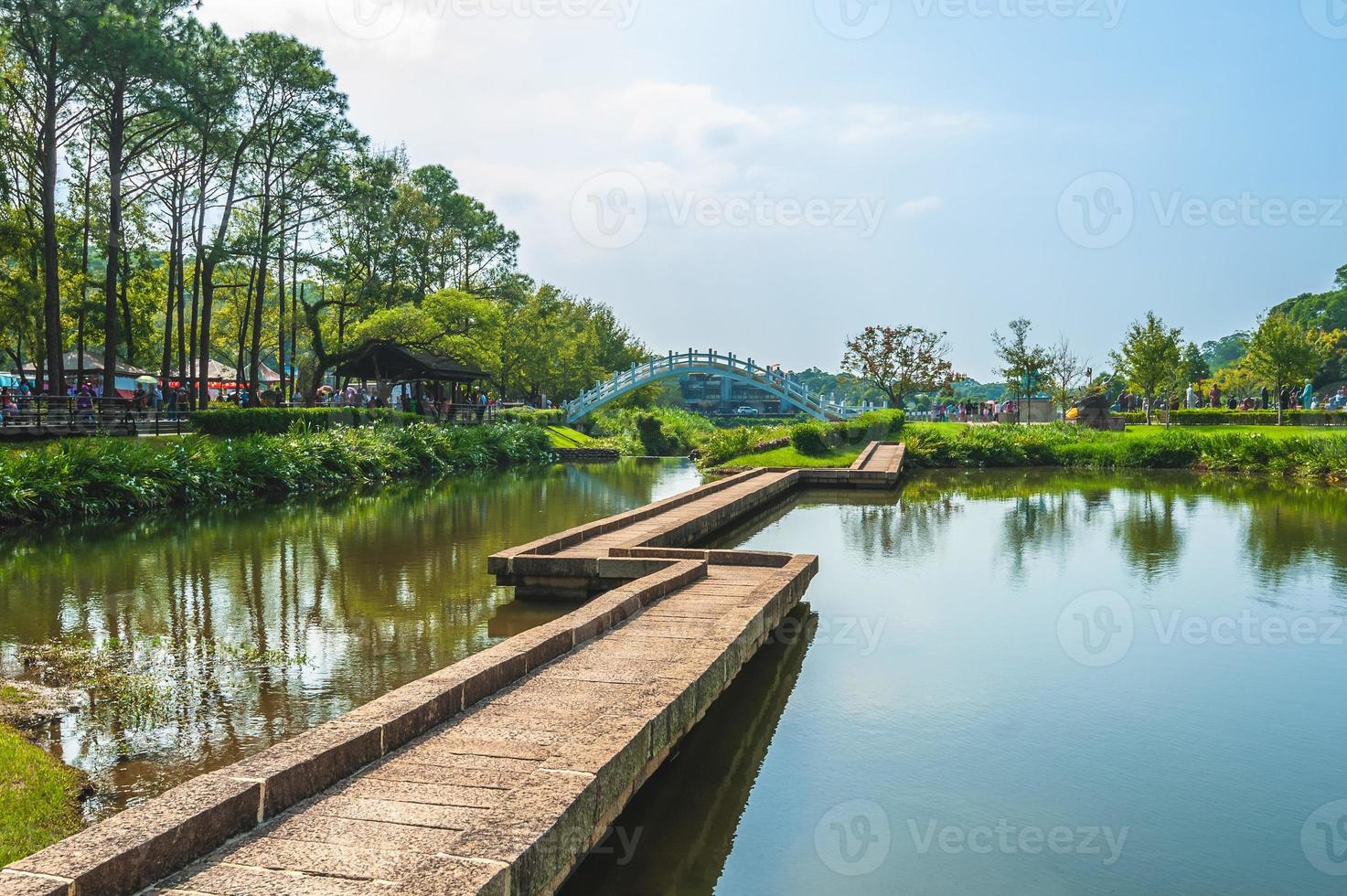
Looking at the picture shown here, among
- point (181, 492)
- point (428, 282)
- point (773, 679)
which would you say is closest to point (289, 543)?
point (181, 492)

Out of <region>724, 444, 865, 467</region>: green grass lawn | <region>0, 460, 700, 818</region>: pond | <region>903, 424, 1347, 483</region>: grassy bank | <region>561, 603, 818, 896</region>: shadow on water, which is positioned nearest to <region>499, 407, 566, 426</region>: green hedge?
<region>724, 444, 865, 467</region>: green grass lawn

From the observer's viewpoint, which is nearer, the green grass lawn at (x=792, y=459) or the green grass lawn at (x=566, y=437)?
the green grass lawn at (x=792, y=459)

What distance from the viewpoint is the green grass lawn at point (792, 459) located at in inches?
1105

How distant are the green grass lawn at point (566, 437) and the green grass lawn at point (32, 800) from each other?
33847 mm

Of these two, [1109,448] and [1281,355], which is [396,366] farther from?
[1281,355]

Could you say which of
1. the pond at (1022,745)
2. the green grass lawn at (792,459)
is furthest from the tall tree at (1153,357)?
the pond at (1022,745)

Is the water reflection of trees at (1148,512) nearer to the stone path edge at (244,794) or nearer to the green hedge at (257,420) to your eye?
the stone path edge at (244,794)

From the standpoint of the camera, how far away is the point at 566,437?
1676 inches

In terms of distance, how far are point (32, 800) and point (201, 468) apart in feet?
54.0

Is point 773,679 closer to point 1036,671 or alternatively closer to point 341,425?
point 1036,671

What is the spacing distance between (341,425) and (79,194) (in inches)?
428

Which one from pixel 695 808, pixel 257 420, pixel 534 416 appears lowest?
pixel 695 808

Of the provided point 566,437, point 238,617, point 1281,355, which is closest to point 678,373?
point 566,437

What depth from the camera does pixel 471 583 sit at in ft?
37.5
